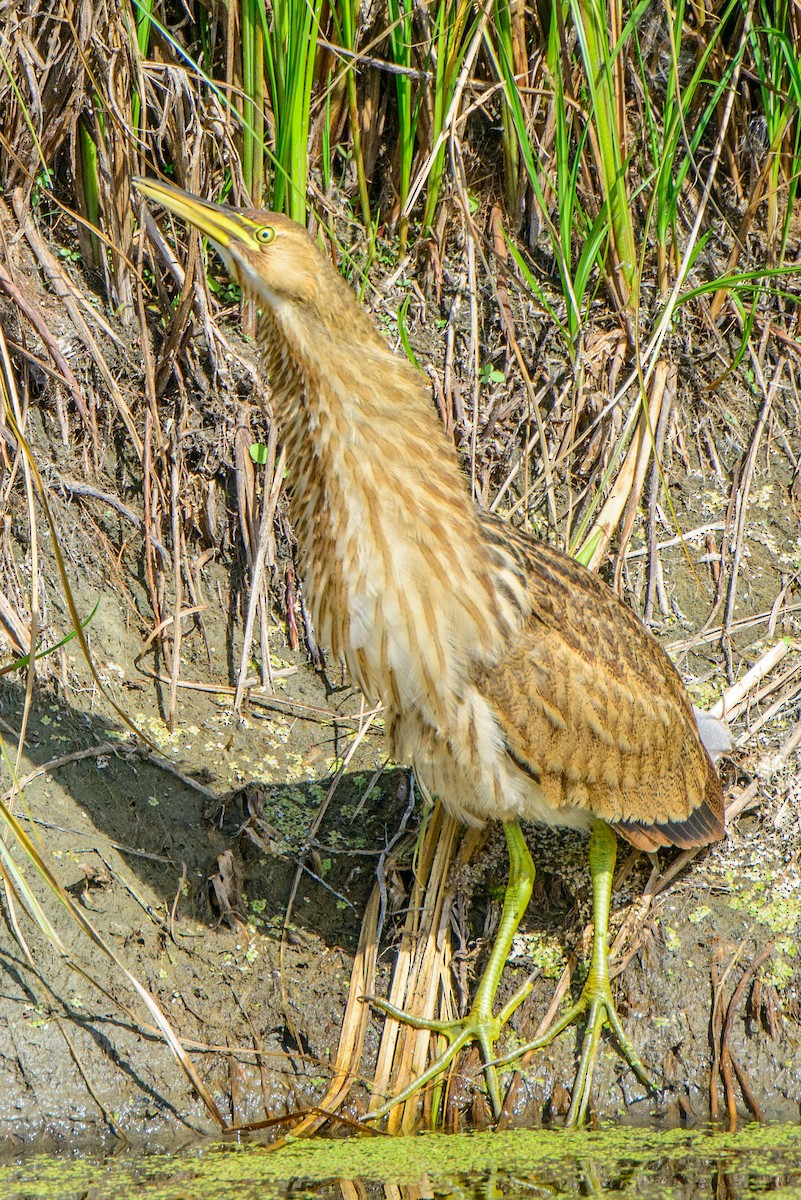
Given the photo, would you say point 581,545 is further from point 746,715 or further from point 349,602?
point 349,602

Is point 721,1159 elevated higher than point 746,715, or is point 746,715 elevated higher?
point 746,715

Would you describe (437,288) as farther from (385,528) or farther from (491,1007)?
(491,1007)

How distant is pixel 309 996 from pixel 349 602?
33.9 inches

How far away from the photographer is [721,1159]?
2365 mm

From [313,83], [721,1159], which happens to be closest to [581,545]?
[313,83]

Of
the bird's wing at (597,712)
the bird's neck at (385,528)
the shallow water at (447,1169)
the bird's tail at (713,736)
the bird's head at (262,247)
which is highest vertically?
the bird's head at (262,247)

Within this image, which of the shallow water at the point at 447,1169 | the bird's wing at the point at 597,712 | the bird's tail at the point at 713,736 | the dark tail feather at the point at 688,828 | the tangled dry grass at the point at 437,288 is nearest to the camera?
the shallow water at the point at 447,1169

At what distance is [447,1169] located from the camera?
2.29 meters

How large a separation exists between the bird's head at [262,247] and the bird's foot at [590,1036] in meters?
1.49

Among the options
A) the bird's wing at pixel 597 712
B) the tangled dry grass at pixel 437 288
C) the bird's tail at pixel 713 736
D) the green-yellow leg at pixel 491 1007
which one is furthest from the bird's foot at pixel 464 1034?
the bird's tail at pixel 713 736

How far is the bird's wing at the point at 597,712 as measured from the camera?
255 centimetres

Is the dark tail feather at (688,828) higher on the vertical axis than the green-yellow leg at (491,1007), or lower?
higher

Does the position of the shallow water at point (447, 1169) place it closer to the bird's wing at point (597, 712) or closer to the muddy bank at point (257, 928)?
the muddy bank at point (257, 928)

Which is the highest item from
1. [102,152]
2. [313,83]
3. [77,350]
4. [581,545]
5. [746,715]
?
[313,83]
